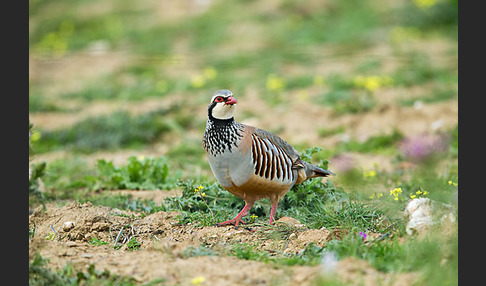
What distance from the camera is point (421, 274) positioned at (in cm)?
361

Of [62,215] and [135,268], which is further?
[62,215]

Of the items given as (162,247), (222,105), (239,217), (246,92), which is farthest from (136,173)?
(246,92)

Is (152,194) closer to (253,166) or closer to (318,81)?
(253,166)

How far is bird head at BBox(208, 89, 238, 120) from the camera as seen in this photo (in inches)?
187

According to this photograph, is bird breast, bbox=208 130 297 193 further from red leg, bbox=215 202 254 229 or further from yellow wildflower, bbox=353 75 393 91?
yellow wildflower, bbox=353 75 393 91

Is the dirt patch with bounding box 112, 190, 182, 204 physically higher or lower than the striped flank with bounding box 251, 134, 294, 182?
lower

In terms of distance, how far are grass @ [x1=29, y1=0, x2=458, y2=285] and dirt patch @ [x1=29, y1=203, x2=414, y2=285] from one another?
0.09 m

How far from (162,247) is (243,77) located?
6608 millimetres

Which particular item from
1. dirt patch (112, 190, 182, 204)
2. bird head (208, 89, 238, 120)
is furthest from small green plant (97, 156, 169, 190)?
bird head (208, 89, 238, 120)

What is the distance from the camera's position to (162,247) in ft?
13.4

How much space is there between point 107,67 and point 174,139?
11.7ft

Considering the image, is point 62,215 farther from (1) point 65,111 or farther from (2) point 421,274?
(1) point 65,111

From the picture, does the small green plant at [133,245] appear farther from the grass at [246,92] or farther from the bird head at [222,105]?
the bird head at [222,105]

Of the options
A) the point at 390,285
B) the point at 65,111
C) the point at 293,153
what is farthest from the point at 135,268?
the point at 65,111
